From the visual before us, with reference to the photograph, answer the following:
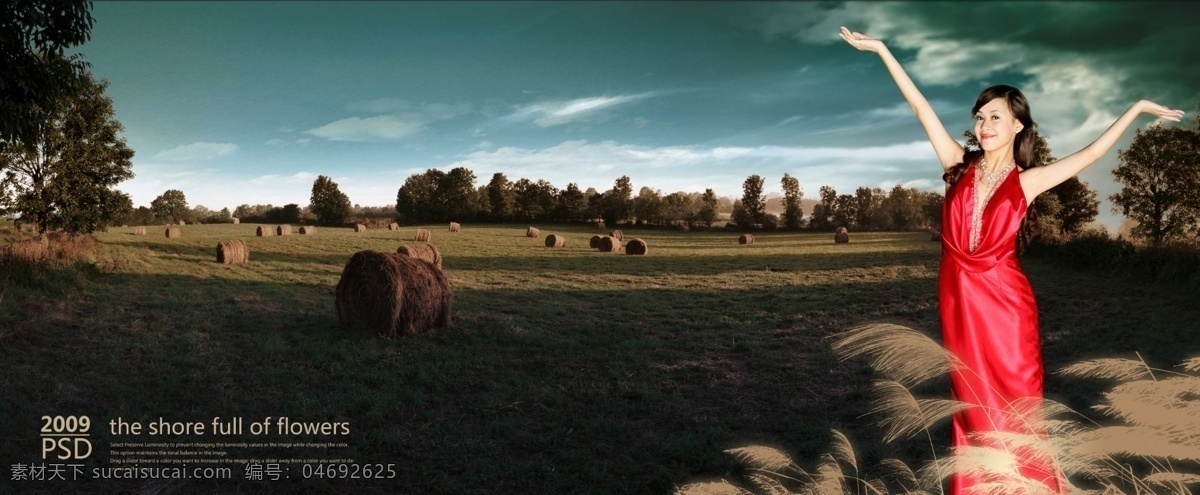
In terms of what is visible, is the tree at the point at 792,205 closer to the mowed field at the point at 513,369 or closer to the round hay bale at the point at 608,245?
the round hay bale at the point at 608,245

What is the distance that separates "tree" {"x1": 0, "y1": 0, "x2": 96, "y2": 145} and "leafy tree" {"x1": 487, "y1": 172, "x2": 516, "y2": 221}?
53.5m

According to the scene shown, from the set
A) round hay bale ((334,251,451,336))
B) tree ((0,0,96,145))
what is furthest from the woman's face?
tree ((0,0,96,145))

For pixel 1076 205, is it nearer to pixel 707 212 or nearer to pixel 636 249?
pixel 636 249

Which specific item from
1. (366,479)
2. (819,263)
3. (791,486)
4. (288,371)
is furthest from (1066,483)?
(819,263)

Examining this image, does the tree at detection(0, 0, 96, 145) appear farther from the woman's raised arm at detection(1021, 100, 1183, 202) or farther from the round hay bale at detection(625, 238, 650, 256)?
the round hay bale at detection(625, 238, 650, 256)

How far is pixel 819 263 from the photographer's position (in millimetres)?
30297

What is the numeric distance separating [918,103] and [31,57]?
16841mm

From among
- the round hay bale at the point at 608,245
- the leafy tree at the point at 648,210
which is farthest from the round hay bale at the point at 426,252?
the leafy tree at the point at 648,210

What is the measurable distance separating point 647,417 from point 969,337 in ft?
15.6

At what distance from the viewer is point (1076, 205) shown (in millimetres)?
39438

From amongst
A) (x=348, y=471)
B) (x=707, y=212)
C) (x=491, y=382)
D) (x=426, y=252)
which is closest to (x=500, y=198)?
(x=707, y=212)

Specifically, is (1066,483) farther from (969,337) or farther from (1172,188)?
(1172,188)

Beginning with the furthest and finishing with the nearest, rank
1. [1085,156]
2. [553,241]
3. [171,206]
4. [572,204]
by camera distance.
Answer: [572,204] → [171,206] → [553,241] → [1085,156]

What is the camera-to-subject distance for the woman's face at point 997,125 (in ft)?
11.2
